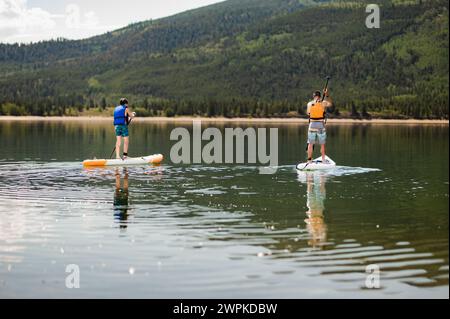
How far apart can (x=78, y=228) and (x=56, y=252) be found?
8.75 ft

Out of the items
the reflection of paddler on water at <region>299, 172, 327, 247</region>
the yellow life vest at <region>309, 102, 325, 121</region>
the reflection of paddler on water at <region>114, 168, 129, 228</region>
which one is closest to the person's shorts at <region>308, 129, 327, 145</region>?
the yellow life vest at <region>309, 102, 325, 121</region>

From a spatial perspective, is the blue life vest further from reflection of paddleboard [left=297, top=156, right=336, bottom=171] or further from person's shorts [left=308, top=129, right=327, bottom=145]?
person's shorts [left=308, top=129, right=327, bottom=145]

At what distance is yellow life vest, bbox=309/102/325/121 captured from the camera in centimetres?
3503

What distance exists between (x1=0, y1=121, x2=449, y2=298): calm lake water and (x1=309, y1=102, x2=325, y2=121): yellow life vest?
3.22m

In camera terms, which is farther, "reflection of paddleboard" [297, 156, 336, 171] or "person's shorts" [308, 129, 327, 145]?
"person's shorts" [308, 129, 327, 145]

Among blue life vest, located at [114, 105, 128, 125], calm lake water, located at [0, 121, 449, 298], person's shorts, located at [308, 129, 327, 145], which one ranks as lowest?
calm lake water, located at [0, 121, 449, 298]

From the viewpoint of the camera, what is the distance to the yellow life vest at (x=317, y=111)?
35031mm

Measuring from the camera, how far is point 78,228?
62.4 feet

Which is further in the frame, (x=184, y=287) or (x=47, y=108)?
(x=47, y=108)

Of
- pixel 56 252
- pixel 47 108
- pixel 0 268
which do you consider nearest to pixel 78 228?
pixel 56 252

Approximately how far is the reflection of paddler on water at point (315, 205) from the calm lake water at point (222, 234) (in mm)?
44

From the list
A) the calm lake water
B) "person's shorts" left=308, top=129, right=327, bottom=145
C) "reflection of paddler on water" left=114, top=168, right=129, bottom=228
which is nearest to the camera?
the calm lake water

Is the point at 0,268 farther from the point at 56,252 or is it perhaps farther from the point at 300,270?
the point at 300,270

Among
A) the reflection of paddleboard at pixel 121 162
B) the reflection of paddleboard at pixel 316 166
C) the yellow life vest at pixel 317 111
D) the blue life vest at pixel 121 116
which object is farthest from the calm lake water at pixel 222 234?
the blue life vest at pixel 121 116
